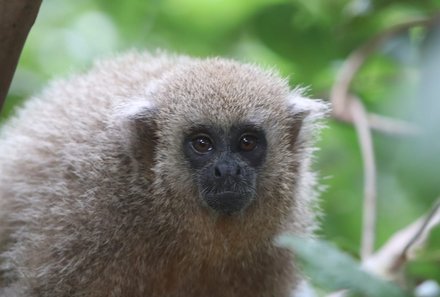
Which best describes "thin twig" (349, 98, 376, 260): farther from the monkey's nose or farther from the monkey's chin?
the monkey's nose

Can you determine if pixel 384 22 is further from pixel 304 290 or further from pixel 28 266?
pixel 28 266

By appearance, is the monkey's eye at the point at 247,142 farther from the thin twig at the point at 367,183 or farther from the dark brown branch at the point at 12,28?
the dark brown branch at the point at 12,28

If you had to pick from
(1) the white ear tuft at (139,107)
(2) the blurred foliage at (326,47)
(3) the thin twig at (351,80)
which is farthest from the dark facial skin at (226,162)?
(3) the thin twig at (351,80)

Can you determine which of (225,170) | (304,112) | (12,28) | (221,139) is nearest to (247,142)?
(221,139)

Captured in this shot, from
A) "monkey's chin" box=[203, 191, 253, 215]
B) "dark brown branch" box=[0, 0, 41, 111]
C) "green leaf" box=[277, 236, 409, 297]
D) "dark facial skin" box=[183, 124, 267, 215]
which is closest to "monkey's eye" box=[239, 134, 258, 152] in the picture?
"dark facial skin" box=[183, 124, 267, 215]

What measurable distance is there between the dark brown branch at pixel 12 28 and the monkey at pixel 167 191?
1.16 metres

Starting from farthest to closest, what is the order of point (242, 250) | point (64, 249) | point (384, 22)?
point (384, 22) → point (242, 250) → point (64, 249)

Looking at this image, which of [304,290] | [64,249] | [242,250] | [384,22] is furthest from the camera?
[384,22]

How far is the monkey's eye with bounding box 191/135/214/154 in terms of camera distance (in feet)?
14.7

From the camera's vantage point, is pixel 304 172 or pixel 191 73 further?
pixel 304 172

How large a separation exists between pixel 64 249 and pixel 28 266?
0.25 metres

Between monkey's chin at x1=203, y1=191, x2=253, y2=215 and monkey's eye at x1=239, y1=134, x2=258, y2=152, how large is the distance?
0.29 metres

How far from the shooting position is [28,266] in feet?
14.7

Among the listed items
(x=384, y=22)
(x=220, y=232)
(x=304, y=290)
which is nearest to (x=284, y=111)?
(x=220, y=232)
